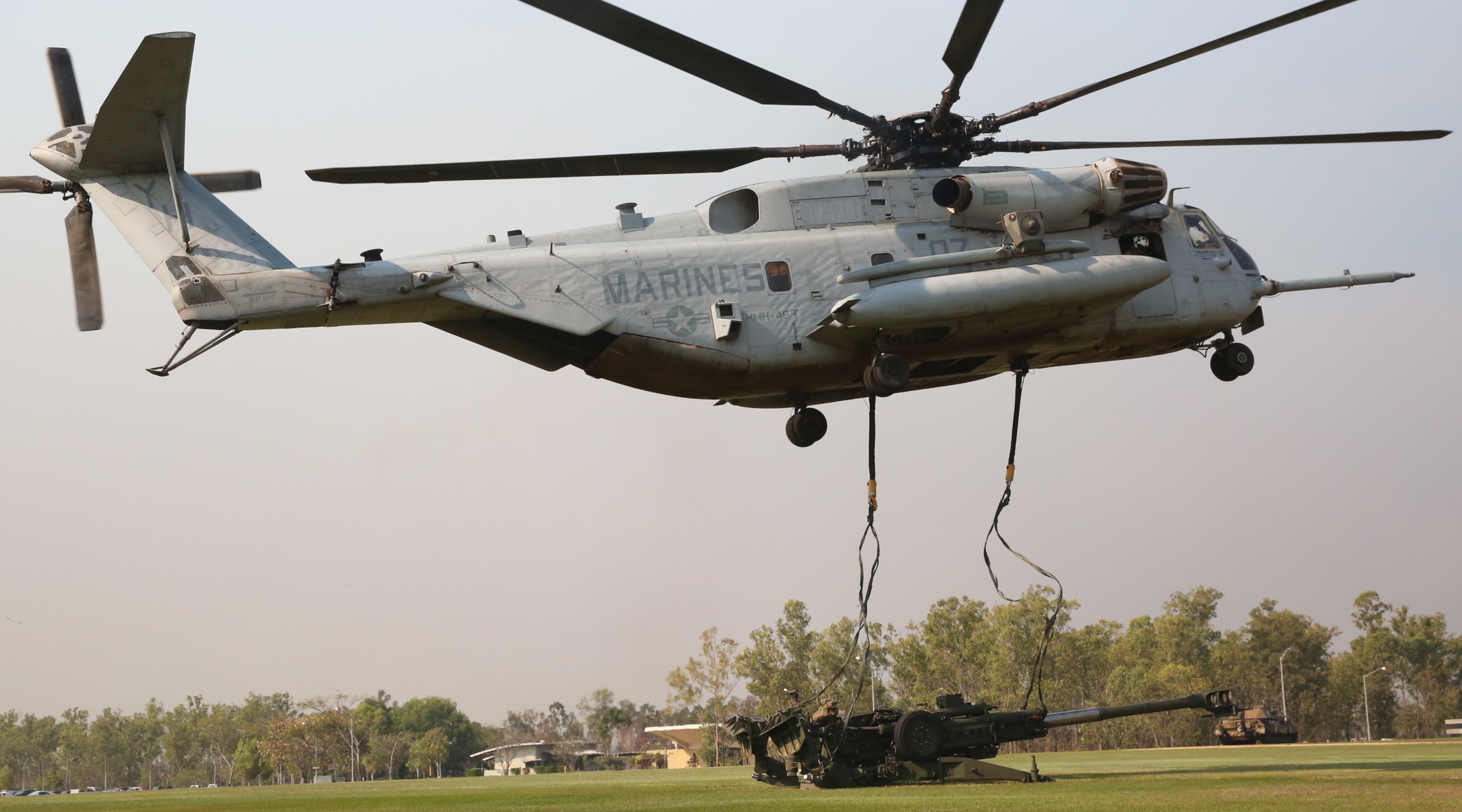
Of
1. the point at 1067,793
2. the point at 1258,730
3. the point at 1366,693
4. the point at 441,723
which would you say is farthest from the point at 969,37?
the point at 441,723

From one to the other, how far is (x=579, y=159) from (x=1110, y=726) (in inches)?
2585

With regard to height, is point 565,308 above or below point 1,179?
below

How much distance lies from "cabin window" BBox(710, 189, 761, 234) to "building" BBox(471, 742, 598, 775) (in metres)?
79.8

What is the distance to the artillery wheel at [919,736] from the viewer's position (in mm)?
18406

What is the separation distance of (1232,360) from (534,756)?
89744mm

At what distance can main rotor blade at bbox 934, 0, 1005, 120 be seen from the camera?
1410 cm

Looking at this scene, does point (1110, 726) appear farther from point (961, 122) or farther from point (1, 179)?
point (1, 179)

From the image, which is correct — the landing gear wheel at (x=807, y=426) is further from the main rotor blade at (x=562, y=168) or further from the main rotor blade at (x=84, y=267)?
the main rotor blade at (x=84, y=267)

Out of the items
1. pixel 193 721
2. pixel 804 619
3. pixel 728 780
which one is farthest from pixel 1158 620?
pixel 193 721

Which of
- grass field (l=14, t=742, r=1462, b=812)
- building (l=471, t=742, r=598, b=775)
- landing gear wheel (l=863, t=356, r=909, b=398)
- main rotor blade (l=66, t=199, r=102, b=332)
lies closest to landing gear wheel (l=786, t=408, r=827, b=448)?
landing gear wheel (l=863, t=356, r=909, b=398)

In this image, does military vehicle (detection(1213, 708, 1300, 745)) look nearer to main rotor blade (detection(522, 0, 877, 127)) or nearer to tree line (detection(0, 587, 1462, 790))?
tree line (detection(0, 587, 1462, 790))

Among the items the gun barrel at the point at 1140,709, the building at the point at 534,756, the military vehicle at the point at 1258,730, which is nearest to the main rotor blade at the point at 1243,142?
the gun barrel at the point at 1140,709

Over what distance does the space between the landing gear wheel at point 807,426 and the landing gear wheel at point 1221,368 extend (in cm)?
597

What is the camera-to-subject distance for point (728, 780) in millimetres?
25031
